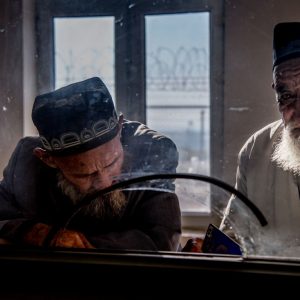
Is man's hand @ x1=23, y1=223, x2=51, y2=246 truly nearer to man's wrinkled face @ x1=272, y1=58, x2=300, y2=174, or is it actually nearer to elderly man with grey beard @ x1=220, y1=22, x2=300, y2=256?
elderly man with grey beard @ x1=220, y1=22, x2=300, y2=256

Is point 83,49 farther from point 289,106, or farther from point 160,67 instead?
point 289,106

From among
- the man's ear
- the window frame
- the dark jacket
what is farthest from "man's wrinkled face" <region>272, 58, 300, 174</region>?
the man's ear

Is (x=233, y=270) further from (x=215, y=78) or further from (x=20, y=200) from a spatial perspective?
(x=20, y=200)

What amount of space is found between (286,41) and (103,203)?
48cm

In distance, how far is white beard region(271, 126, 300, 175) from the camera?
0.80 m

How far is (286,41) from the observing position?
0.79m

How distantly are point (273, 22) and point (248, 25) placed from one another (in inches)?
2.2

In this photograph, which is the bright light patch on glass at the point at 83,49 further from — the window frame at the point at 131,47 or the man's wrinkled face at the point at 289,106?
the man's wrinkled face at the point at 289,106

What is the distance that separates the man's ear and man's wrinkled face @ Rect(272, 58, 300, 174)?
18.9 inches

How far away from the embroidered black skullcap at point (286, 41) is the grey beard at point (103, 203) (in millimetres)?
414

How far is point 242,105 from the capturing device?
839mm

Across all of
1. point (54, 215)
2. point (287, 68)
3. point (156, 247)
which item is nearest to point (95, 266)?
point (156, 247)

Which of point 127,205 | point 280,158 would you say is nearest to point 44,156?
point 127,205

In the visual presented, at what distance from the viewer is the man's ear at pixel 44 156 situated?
0.89 m
